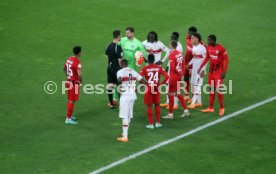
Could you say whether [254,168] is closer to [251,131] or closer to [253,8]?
[251,131]

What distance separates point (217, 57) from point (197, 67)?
1031 millimetres

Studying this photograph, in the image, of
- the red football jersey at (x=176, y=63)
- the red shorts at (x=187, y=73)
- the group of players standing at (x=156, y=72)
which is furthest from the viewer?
the red shorts at (x=187, y=73)

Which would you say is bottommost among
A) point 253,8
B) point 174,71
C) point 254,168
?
point 254,168

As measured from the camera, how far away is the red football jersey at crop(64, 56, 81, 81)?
17.2m

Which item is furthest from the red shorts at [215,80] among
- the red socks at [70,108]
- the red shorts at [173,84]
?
the red socks at [70,108]

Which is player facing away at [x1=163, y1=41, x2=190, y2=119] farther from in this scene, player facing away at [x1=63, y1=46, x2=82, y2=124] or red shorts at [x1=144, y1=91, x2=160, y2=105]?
player facing away at [x1=63, y1=46, x2=82, y2=124]

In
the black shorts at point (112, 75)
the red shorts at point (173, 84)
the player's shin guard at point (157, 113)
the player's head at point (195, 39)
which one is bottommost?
the player's shin guard at point (157, 113)

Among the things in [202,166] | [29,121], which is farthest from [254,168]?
[29,121]

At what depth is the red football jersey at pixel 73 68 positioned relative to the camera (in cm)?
1720

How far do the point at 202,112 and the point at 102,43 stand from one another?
22.2 feet

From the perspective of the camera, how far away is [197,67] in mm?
19141

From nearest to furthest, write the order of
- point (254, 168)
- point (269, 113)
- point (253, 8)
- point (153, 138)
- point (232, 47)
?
point (254, 168)
point (153, 138)
point (269, 113)
point (232, 47)
point (253, 8)

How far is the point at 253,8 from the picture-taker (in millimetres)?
28438

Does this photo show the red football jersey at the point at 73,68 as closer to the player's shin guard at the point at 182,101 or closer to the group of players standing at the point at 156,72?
the group of players standing at the point at 156,72
